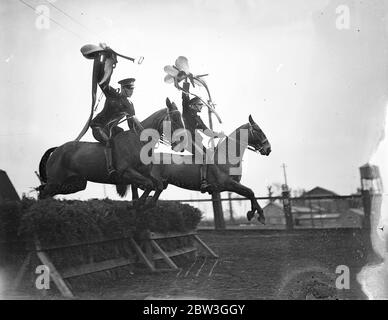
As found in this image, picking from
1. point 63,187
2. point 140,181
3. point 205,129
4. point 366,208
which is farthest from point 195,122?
point 366,208

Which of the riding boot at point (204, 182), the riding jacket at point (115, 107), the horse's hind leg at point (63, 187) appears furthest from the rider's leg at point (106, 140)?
the riding boot at point (204, 182)

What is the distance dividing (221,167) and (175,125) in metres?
0.76

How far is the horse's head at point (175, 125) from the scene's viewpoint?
15.4 feet

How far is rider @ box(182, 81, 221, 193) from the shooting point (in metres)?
4.80

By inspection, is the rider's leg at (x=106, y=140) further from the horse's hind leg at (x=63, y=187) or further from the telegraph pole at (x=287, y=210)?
the telegraph pole at (x=287, y=210)

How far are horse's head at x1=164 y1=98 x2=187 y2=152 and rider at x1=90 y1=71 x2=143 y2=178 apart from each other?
0.40 metres

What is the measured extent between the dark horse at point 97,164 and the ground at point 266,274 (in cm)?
104

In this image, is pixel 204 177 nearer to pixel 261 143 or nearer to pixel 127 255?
pixel 261 143

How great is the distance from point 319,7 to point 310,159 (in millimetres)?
1752

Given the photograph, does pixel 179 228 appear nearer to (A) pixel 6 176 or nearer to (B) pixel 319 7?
(A) pixel 6 176

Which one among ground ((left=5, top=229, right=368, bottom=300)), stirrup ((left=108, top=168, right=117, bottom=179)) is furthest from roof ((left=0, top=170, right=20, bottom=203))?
ground ((left=5, top=229, right=368, bottom=300))

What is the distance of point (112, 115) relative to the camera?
193 inches

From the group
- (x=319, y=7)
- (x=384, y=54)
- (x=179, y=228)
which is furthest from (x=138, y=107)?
(x=384, y=54)
